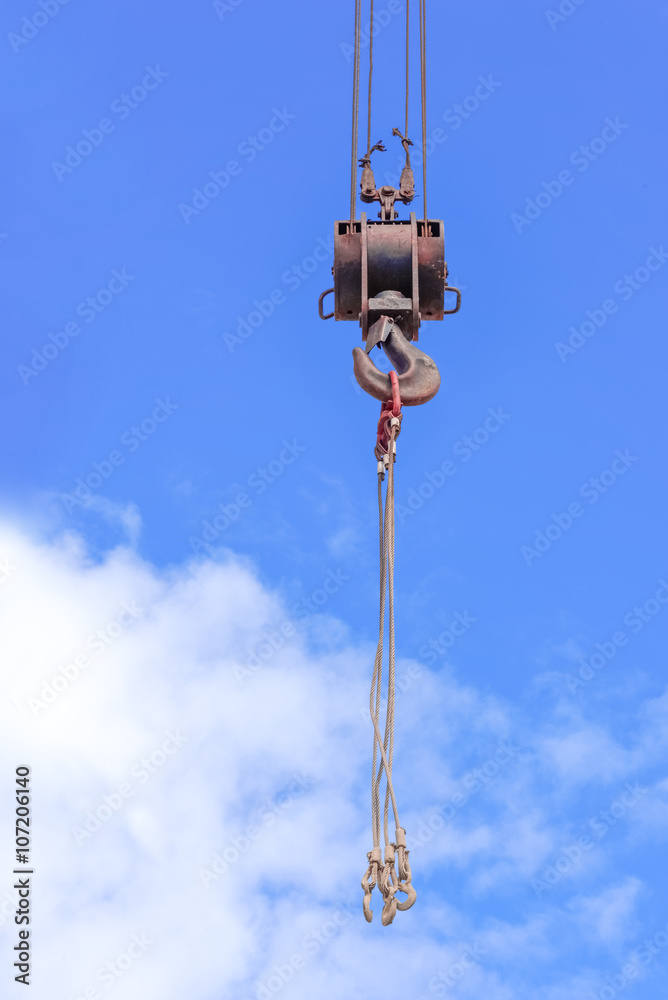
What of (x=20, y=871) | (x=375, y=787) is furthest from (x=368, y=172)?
(x=20, y=871)

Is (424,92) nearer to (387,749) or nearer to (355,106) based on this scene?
(355,106)

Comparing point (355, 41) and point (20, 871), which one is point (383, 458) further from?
point (20, 871)

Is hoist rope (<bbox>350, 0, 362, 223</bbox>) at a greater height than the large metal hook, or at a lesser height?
greater

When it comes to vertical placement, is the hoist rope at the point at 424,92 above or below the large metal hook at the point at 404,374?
above

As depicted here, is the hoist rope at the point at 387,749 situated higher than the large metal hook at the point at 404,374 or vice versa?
the large metal hook at the point at 404,374

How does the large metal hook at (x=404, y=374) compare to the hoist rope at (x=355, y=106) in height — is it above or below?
below

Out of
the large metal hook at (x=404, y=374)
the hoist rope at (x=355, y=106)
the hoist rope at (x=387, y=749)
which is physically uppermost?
the hoist rope at (x=355, y=106)

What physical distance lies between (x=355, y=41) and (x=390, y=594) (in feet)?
14.1

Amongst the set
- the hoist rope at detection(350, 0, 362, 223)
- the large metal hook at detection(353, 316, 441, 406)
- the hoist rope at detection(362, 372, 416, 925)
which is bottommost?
the hoist rope at detection(362, 372, 416, 925)

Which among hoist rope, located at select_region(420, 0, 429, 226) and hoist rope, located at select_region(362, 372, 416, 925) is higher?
→ hoist rope, located at select_region(420, 0, 429, 226)

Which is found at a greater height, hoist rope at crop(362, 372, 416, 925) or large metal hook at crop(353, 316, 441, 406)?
large metal hook at crop(353, 316, 441, 406)

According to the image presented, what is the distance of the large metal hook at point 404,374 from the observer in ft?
25.7

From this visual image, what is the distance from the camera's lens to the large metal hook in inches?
308

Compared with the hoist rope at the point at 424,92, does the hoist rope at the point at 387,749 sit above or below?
below
